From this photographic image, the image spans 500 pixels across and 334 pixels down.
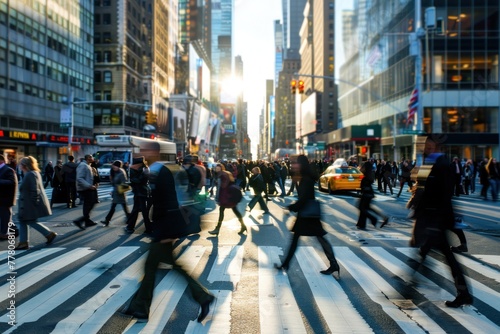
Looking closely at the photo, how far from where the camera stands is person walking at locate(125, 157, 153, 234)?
1019cm

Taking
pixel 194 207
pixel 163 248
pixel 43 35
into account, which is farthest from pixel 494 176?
pixel 43 35

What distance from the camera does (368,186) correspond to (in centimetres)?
1101

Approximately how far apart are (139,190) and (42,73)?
137 feet

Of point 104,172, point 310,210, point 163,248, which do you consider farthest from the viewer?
point 104,172

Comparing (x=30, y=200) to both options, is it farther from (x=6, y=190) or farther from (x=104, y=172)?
(x=104, y=172)

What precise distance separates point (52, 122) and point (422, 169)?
49.6m

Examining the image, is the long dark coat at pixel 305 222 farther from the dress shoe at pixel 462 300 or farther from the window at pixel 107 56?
the window at pixel 107 56

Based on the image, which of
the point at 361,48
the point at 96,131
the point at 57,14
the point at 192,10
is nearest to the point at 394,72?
the point at 361,48

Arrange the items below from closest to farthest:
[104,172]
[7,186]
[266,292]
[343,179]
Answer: [266,292], [7,186], [343,179], [104,172]

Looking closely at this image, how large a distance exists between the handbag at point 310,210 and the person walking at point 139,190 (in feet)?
15.8

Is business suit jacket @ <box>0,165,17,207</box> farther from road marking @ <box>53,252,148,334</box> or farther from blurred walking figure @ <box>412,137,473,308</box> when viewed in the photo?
blurred walking figure @ <box>412,137,473,308</box>

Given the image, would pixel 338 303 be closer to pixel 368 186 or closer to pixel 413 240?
pixel 413 240

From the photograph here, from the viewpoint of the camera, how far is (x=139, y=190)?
10.5 metres

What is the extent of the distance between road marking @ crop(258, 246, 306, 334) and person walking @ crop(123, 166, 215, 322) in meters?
Answer: 0.71
